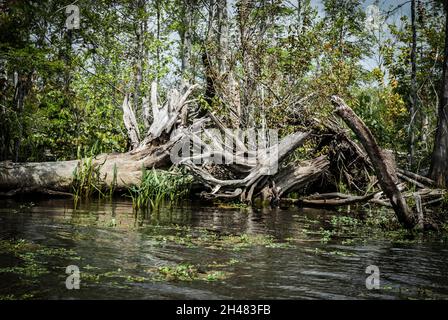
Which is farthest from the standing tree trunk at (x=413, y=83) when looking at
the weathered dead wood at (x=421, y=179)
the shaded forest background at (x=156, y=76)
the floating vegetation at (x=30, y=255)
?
the floating vegetation at (x=30, y=255)

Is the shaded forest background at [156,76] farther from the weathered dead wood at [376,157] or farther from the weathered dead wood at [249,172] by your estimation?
the weathered dead wood at [376,157]

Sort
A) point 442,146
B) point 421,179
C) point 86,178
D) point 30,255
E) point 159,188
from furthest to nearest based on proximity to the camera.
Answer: point 442,146
point 421,179
point 86,178
point 159,188
point 30,255

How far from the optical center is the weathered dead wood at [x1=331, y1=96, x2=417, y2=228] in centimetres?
696

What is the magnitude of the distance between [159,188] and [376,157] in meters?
5.93

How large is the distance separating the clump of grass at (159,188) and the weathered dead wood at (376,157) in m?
5.31

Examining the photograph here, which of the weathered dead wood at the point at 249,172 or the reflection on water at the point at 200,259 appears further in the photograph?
the weathered dead wood at the point at 249,172

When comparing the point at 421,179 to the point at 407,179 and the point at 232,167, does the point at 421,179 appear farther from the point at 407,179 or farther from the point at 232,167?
the point at 232,167

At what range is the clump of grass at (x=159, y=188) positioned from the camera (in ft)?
36.4

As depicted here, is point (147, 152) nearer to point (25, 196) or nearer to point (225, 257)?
point (25, 196)

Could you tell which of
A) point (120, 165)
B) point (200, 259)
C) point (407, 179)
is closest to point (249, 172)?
point (120, 165)

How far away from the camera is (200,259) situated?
5582 millimetres

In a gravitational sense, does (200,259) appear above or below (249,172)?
below

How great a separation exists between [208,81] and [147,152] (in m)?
3.80
